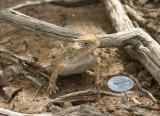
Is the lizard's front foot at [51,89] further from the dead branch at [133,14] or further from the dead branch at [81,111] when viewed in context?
the dead branch at [133,14]

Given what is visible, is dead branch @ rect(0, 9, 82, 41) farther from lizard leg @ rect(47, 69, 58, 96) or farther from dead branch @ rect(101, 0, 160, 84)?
dead branch @ rect(101, 0, 160, 84)

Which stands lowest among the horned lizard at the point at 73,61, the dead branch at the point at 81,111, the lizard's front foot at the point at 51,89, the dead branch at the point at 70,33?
the lizard's front foot at the point at 51,89

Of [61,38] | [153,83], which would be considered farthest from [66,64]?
[153,83]

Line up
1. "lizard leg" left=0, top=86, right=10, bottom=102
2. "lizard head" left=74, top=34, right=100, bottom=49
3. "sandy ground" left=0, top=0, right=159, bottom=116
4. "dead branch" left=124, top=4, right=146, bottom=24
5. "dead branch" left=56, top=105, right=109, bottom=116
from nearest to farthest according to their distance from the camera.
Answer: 1. "dead branch" left=56, top=105, right=109, bottom=116
2. "lizard head" left=74, top=34, right=100, bottom=49
3. "sandy ground" left=0, top=0, right=159, bottom=116
4. "lizard leg" left=0, top=86, right=10, bottom=102
5. "dead branch" left=124, top=4, right=146, bottom=24

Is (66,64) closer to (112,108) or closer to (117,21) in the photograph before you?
(112,108)

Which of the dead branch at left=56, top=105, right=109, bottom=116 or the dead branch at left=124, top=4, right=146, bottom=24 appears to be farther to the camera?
the dead branch at left=124, top=4, right=146, bottom=24

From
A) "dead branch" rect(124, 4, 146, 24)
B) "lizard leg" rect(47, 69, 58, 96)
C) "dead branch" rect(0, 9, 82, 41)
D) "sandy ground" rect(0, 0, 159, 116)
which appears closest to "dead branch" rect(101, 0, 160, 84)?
"sandy ground" rect(0, 0, 159, 116)

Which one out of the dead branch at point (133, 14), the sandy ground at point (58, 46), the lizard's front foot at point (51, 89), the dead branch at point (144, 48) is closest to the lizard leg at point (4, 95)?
the sandy ground at point (58, 46)
